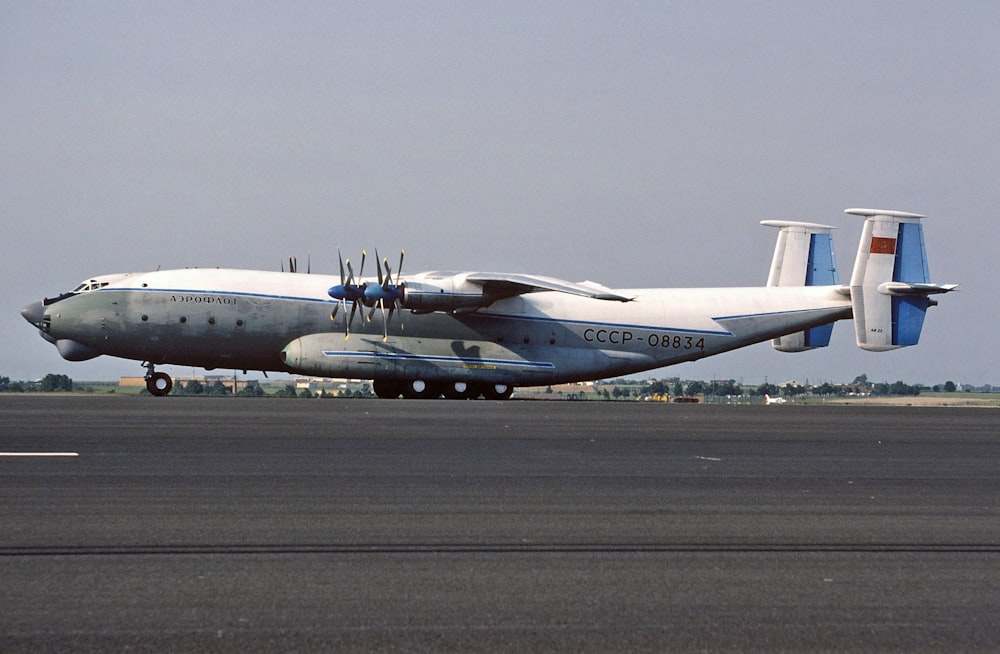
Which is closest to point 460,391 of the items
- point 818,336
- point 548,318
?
point 548,318

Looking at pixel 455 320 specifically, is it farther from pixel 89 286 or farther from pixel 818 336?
pixel 818 336

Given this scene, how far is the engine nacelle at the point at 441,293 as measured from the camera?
37781 millimetres

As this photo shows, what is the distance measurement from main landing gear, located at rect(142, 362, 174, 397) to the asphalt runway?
22.4 metres

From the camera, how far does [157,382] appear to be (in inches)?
1475

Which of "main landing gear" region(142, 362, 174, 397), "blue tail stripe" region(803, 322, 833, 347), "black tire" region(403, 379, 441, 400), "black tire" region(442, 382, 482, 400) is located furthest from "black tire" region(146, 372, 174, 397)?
"blue tail stripe" region(803, 322, 833, 347)

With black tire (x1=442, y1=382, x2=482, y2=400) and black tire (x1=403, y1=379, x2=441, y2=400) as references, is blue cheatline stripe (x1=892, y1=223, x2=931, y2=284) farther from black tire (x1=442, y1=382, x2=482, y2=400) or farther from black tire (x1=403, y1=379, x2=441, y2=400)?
black tire (x1=403, y1=379, x2=441, y2=400)

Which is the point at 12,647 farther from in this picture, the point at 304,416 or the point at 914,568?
the point at 304,416

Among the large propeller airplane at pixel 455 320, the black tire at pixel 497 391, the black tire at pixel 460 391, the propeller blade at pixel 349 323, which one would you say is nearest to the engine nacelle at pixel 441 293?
the large propeller airplane at pixel 455 320

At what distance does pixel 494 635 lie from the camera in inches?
216

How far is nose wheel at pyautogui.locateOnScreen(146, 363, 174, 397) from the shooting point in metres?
37.4

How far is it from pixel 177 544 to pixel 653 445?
9.99 metres

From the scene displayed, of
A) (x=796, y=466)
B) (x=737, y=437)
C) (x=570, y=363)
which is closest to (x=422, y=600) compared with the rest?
(x=796, y=466)

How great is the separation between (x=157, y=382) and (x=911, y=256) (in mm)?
29416

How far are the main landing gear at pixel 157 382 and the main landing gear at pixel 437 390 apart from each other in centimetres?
758
